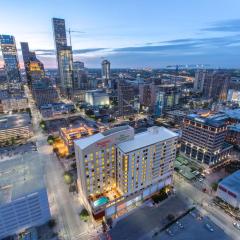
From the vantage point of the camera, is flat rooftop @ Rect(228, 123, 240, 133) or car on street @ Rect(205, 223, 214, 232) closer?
car on street @ Rect(205, 223, 214, 232)

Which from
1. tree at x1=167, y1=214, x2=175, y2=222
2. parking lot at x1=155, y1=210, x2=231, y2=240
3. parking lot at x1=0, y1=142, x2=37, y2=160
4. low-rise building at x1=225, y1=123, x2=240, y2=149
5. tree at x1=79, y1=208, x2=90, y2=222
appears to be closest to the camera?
parking lot at x1=155, y1=210, x2=231, y2=240

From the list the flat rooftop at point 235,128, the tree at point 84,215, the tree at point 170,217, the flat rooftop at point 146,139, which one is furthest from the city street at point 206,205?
the flat rooftop at point 235,128

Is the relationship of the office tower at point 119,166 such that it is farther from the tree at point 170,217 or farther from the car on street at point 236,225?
the car on street at point 236,225

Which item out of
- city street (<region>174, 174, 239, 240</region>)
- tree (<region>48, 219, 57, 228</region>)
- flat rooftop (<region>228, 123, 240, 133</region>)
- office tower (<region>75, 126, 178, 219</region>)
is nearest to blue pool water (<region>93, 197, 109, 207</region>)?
office tower (<region>75, 126, 178, 219</region>)

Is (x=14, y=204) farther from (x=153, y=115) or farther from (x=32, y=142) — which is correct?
(x=153, y=115)

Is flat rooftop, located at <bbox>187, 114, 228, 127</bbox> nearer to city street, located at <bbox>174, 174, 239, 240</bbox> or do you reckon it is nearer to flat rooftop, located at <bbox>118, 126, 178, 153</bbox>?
flat rooftop, located at <bbox>118, 126, 178, 153</bbox>

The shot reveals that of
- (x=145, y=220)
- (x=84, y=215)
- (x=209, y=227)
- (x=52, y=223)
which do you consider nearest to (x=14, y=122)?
(x=52, y=223)
